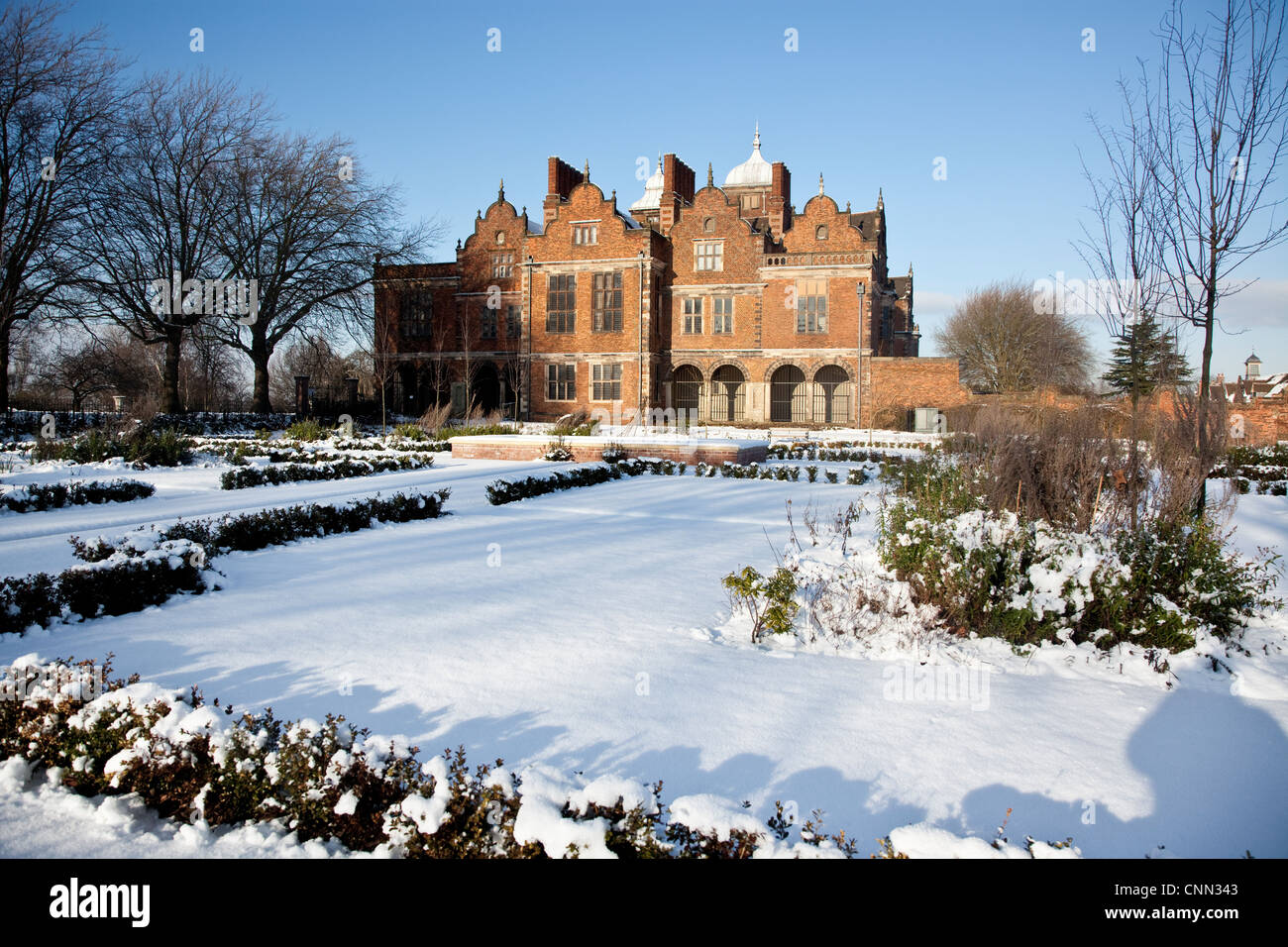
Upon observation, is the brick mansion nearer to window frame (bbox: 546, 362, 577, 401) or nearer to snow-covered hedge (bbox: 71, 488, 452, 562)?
window frame (bbox: 546, 362, 577, 401)

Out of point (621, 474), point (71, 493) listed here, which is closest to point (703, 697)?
point (71, 493)

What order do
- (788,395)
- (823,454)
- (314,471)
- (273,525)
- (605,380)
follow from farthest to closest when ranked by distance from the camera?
(605,380)
(788,395)
(823,454)
(314,471)
(273,525)

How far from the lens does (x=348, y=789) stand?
2945mm

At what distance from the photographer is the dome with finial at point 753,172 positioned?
41.4 meters

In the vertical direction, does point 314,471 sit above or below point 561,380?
below

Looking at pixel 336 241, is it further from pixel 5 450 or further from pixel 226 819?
pixel 226 819

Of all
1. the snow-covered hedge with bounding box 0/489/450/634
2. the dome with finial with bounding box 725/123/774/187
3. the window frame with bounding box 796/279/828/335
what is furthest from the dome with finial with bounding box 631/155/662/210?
the snow-covered hedge with bounding box 0/489/450/634

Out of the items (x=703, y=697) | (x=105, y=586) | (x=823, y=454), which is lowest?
(x=703, y=697)

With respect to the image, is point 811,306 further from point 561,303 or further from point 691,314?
point 561,303

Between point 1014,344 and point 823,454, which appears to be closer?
point 823,454

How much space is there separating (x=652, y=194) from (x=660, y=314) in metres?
13.7

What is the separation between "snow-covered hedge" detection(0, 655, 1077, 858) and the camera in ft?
8.54

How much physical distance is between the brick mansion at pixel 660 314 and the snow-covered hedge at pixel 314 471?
1623cm

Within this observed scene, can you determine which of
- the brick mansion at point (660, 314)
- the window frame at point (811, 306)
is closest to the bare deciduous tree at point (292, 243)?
the brick mansion at point (660, 314)
